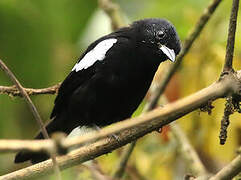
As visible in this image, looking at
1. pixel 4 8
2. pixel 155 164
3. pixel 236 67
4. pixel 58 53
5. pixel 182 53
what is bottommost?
pixel 155 164

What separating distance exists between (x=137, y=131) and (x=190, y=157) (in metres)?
1.02

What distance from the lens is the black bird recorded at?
11.2ft

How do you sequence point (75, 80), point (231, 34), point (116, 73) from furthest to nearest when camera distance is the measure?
point (75, 80)
point (116, 73)
point (231, 34)

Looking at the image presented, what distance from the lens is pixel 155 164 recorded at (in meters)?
3.67

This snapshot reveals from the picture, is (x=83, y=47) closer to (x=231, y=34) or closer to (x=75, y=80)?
(x=75, y=80)

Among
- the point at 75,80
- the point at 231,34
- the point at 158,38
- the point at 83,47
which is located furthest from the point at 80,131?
the point at 231,34

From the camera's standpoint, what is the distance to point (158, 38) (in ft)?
11.5

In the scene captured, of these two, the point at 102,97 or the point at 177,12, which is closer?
the point at 102,97

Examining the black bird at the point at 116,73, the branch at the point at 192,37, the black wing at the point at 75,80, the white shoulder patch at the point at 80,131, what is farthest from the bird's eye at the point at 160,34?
the white shoulder patch at the point at 80,131

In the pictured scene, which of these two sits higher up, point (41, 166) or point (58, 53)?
point (58, 53)

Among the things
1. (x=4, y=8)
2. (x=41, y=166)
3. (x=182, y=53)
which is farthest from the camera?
(x=4, y=8)

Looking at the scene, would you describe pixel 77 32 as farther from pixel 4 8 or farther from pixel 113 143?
pixel 113 143

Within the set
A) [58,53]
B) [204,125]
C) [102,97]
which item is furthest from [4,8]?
[204,125]

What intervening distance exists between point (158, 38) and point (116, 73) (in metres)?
0.36
